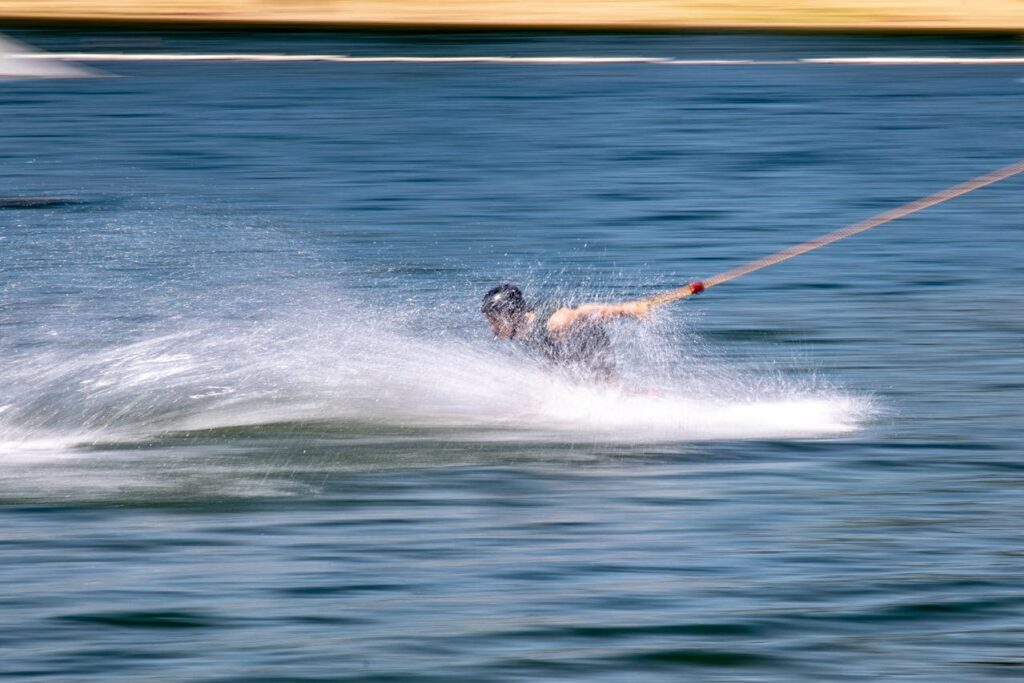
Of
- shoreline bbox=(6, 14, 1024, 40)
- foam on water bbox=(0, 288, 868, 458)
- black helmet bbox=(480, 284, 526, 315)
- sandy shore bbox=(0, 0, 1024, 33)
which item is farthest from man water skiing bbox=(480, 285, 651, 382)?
sandy shore bbox=(0, 0, 1024, 33)

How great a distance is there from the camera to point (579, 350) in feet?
35.2

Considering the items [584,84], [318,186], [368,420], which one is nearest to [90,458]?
[368,420]

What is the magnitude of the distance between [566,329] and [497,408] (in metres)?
0.67

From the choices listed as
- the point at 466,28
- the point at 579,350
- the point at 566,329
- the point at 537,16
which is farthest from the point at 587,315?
the point at 537,16

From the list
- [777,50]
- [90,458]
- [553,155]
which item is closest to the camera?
[90,458]

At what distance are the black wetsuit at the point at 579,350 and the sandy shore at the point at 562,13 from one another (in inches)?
693

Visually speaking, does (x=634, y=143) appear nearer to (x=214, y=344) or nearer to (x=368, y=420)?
(x=214, y=344)

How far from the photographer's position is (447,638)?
777 cm

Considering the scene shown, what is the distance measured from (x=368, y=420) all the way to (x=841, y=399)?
253 centimetres

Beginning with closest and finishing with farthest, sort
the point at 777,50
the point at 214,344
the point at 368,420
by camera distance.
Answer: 1. the point at 368,420
2. the point at 214,344
3. the point at 777,50

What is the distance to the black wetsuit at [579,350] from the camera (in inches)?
420

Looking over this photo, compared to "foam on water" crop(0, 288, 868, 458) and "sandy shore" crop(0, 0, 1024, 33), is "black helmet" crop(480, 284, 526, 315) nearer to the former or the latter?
"foam on water" crop(0, 288, 868, 458)

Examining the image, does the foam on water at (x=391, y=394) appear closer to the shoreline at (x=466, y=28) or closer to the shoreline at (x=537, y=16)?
the shoreline at (x=466, y=28)

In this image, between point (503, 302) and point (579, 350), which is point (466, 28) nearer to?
point (579, 350)
